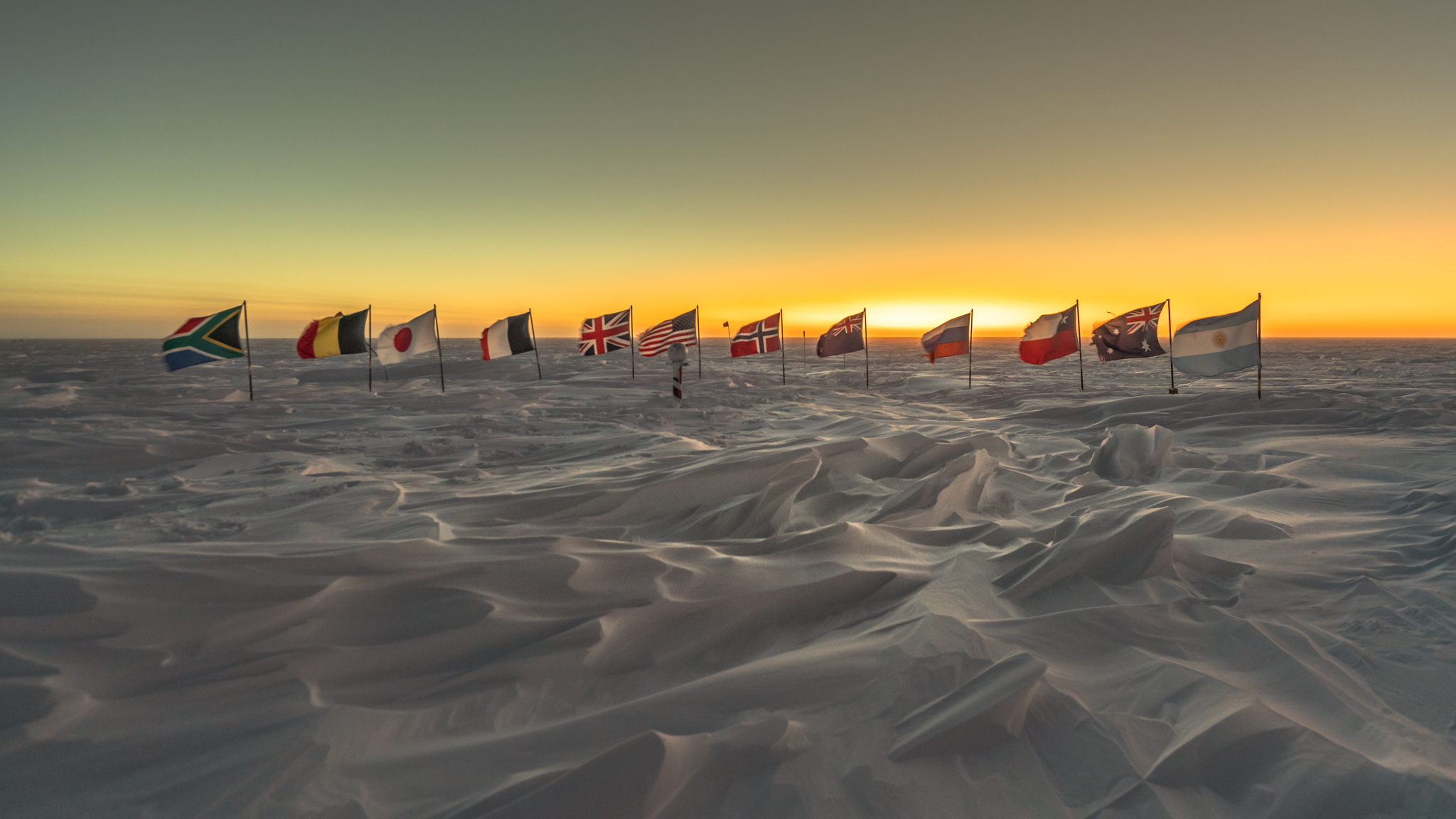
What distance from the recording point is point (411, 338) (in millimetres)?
20812

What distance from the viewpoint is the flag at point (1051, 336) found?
20641mm

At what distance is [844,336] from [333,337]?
60.7 ft

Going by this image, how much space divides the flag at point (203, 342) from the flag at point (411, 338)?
14.5ft

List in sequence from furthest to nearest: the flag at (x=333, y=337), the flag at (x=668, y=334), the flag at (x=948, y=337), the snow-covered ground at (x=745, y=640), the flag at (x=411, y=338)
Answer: the flag at (x=948, y=337)
the flag at (x=668, y=334)
the flag at (x=411, y=338)
the flag at (x=333, y=337)
the snow-covered ground at (x=745, y=640)

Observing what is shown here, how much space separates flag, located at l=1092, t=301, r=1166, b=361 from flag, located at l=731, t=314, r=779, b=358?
37.8 feet

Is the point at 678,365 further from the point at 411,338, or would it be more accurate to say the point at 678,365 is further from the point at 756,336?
the point at 411,338

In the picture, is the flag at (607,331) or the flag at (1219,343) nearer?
the flag at (1219,343)

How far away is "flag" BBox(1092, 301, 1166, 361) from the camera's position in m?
18.4

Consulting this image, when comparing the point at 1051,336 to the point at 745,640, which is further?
the point at 1051,336

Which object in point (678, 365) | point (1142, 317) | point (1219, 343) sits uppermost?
point (1142, 317)

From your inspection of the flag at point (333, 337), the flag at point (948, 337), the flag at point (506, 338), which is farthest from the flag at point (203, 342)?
the flag at point (948, 337)

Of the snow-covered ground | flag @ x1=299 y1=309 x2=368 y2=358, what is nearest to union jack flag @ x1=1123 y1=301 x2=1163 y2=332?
the snow-covered ground

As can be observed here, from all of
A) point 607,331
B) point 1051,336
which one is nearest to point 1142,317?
point 1051,336

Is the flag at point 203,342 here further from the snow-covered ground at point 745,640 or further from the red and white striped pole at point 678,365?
the red and white striped pole at point 678,365
